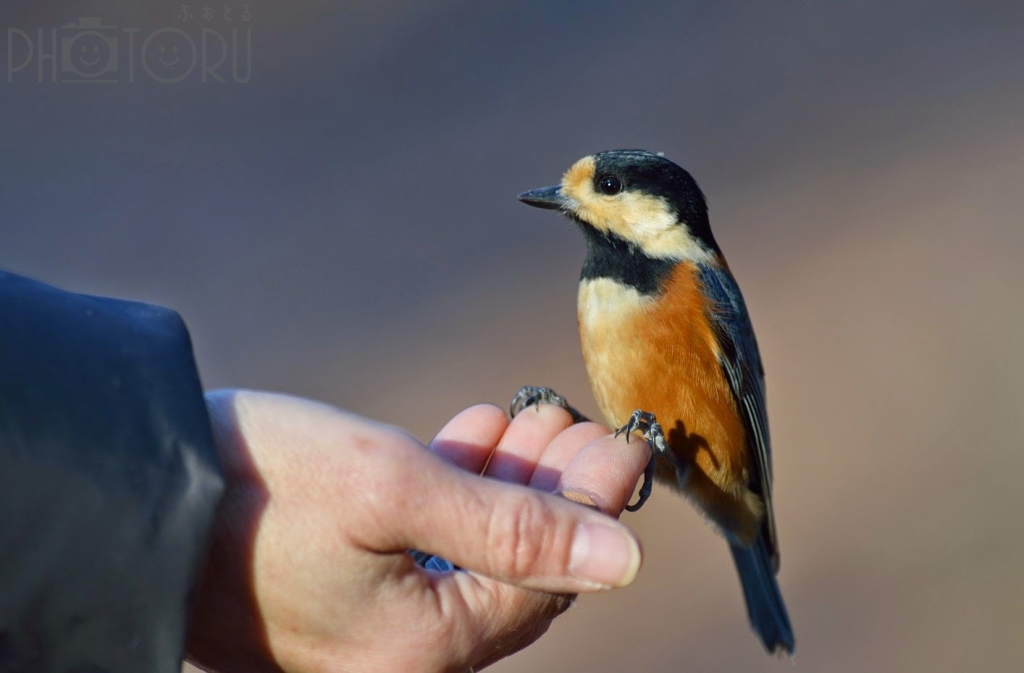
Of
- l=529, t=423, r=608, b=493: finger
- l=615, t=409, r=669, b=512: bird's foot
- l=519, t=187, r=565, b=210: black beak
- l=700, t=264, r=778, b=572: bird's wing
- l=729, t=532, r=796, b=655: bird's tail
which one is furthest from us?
l=729, t=532, r=796, b=655: bird's tail

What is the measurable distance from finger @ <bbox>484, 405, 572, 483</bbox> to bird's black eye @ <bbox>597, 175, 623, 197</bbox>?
1122mm

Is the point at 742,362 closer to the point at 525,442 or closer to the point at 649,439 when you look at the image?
the point at 649,439

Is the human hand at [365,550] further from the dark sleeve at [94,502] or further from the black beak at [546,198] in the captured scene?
the black beak at [546,198]

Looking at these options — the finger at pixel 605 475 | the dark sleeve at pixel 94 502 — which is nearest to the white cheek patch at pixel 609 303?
the finger at pixel 605 475

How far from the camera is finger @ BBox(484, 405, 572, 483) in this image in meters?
3.14

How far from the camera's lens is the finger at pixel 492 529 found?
7.00 ft

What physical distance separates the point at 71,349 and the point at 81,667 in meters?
0.57

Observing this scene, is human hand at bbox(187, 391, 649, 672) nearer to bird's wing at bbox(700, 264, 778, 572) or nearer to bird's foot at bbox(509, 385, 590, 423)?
bird's foot at bbox(509, 385, 590, 423)

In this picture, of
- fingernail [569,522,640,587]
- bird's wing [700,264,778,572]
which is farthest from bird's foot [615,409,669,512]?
fingernail [569,522,640,587]

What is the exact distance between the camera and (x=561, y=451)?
3.05m

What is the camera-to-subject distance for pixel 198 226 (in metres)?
10.5

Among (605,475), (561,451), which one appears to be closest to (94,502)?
(605,475)

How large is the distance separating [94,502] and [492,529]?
2.50ft

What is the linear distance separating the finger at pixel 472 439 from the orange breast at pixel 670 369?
0.77 metres
